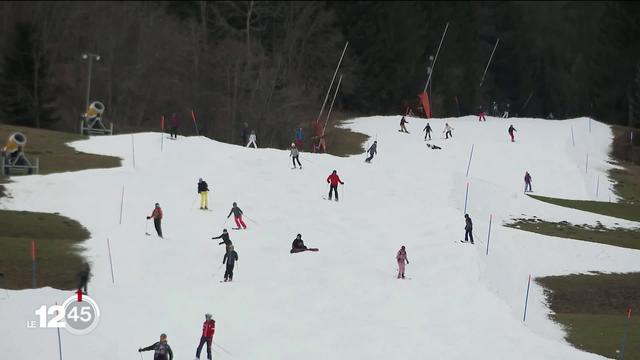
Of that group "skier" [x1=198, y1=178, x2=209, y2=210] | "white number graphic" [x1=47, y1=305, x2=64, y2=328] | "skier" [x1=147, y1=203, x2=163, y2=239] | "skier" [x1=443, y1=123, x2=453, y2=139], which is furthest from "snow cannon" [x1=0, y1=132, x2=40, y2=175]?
"skier" [x1=443, y1=123, x2=453, y2=139]

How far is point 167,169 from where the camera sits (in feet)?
175

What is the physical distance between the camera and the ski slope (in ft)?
103

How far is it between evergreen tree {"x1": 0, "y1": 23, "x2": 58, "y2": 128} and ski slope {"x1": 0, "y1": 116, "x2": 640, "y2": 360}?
22267 millimetres

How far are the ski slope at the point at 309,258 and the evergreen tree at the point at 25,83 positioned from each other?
22.3 metres

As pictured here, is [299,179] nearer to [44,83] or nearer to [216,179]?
[216,179]

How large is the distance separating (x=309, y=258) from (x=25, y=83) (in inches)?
1893

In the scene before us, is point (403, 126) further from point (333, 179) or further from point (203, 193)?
point (203, 193)

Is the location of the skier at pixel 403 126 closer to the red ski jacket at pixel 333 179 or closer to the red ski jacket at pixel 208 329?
the red ski jacket at pixel 333 179

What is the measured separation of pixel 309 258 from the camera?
39906 mm

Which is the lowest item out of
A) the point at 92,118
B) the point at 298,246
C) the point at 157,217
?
the point at 298,246

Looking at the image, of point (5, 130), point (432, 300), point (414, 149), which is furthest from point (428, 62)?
point (432, 300)

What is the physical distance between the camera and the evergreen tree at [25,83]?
79.1m

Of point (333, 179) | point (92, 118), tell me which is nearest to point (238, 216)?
point (333, 179)

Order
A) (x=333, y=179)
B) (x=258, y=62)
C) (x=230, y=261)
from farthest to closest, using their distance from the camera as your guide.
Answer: (x=258, y=62) < (x=333, y=179) < (x=230, y=261)
